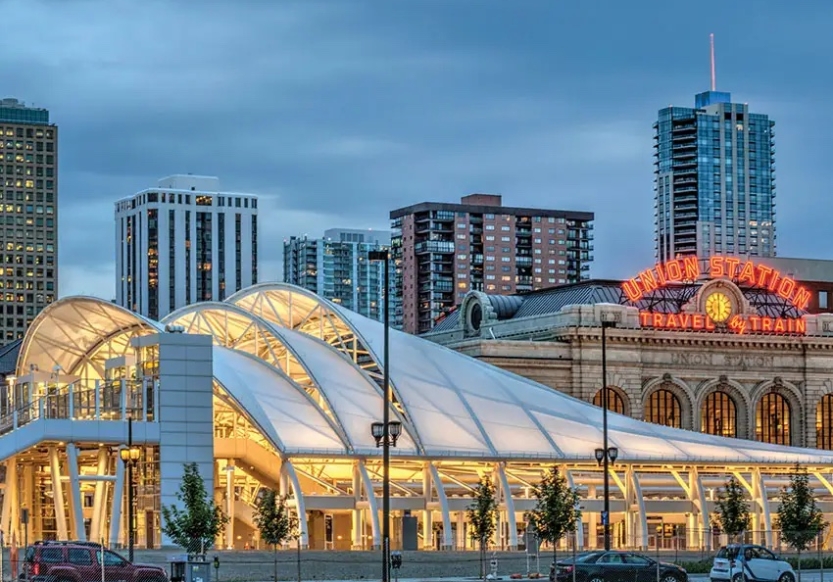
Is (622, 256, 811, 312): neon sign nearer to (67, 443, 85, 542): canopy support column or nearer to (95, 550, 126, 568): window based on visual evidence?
(67, 443, 85, 542): canopy support column

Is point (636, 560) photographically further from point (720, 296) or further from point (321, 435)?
point (720, 296)

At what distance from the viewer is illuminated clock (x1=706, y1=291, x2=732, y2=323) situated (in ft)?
445

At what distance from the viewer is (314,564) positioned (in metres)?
75.1

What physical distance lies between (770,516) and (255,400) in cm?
3463

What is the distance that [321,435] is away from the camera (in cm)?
9294

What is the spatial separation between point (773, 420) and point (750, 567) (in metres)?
75.4

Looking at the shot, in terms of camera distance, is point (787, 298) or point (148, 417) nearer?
Result: point (148, 417)

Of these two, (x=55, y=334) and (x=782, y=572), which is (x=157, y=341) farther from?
(x=782, y=572)

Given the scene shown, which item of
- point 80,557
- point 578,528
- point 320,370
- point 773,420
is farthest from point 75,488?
point 773,420

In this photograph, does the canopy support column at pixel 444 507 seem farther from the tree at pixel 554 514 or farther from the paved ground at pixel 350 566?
the paved ground at pixel 350 566

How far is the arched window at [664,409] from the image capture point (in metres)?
132

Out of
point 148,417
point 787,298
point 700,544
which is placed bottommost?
point 700,544

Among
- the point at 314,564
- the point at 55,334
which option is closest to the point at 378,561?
the point at 314,564

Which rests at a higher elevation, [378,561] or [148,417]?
[148,417]
